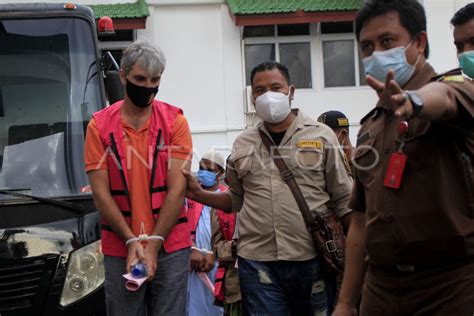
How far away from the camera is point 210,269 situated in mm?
5723

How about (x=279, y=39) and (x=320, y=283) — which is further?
(x=279, y=39)

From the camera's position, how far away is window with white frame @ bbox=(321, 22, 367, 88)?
16.4m

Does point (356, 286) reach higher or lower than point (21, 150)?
lower

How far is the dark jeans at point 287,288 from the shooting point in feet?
13.3

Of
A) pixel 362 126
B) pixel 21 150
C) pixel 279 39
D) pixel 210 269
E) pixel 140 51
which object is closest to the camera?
pixel 362 126

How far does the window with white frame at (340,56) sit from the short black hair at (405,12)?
13.7 metres

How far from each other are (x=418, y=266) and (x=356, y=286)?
56 cm

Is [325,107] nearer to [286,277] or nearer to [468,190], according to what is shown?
[286,277]

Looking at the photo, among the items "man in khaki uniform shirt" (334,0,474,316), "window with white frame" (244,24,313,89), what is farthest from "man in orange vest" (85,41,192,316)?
"window with white frame" (244,24,313,89)

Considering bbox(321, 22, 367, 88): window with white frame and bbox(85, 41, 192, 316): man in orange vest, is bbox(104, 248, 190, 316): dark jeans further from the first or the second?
bbox(321, 22, 367, 88): window with white frame

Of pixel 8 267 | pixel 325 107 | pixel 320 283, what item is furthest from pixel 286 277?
pixel 325 107

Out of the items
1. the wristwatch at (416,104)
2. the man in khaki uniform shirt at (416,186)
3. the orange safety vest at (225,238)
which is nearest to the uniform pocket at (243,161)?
the orange safety vest at (225,238)

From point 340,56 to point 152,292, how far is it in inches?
531

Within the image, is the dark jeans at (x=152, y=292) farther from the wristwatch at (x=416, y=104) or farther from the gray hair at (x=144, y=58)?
the wristwatch at (x=416, y=104)
